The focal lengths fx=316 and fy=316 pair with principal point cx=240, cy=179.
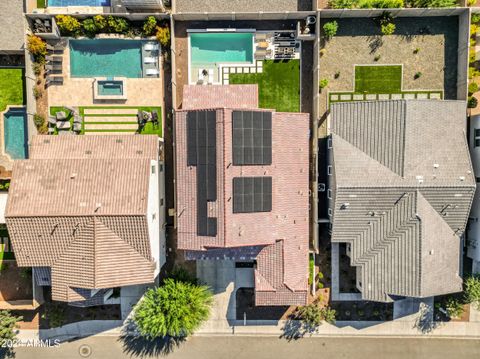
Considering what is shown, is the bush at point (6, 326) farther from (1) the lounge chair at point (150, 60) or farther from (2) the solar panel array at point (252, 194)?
(1) the lounge chair at point (150, 60)

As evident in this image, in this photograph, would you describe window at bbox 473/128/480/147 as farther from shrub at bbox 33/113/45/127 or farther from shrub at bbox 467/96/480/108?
shrub at bbox 33/113/45/127

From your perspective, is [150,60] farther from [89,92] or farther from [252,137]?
[252,137]

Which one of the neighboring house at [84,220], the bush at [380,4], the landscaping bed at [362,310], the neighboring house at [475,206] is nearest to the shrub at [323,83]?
the bush at [380,4]

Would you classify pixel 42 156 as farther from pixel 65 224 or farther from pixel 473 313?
pixel 473 313

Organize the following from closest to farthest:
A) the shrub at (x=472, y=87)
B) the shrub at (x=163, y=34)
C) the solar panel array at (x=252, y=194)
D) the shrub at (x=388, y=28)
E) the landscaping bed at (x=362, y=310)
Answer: the solar panel array at (x=252, y=194), the shrub at (x=163, y=34), the shrub at (x=472, y=87), the shrub at (x=388, y=28), the landscaping bed at (x=362, y=310)

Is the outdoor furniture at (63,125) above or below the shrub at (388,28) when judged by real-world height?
below

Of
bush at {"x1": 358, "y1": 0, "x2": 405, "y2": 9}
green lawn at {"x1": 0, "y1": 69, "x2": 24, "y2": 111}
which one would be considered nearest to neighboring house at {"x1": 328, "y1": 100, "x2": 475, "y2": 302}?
bush at {"x1": 358, "y1": 0, "x2": 405, "y2": 9}

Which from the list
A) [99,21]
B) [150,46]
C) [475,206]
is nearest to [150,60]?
[150,46]
